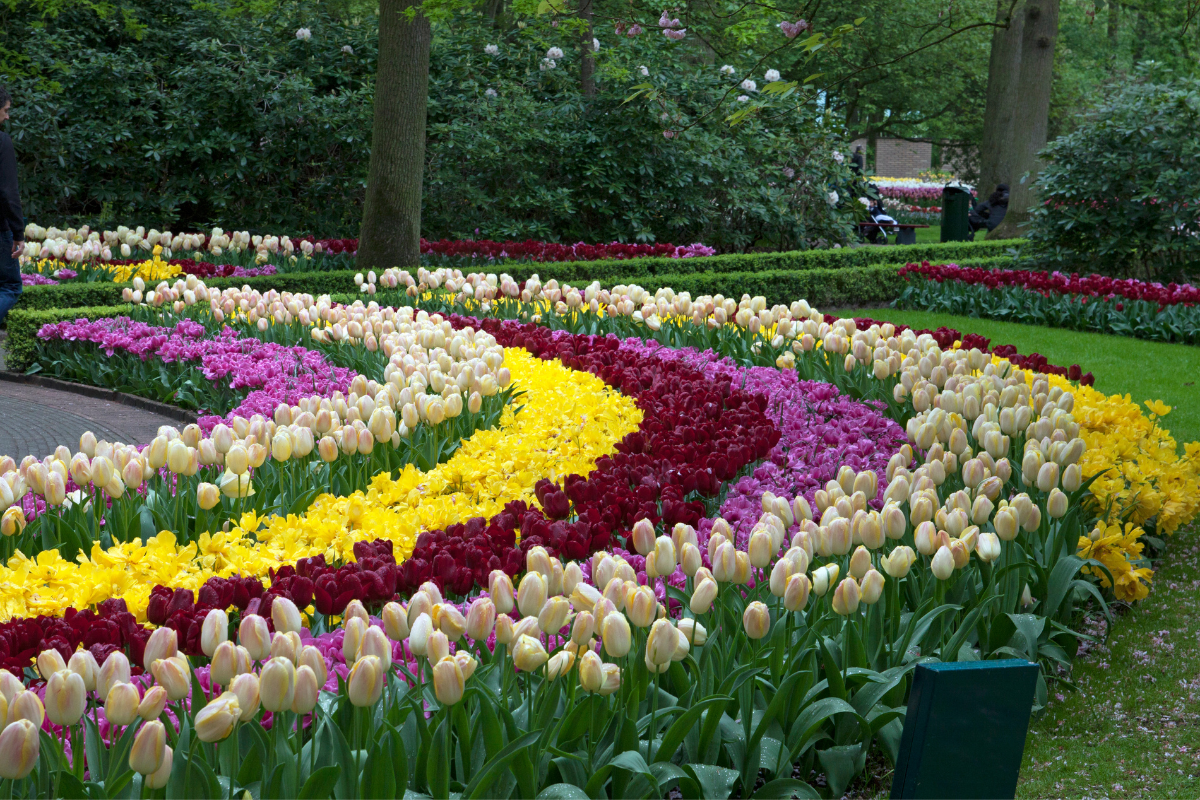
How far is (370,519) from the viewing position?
3.34 metres

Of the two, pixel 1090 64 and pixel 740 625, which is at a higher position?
pixel 1090 64

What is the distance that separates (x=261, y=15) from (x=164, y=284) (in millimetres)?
9755

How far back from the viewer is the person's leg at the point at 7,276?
27.9 feet

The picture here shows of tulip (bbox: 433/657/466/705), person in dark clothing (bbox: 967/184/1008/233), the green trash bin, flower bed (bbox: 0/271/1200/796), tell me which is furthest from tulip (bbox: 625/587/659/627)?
person in dark clothing (bbox: 967/184/1008/233)

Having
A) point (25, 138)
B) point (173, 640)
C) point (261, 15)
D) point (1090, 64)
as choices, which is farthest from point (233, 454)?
point (1090, 64)

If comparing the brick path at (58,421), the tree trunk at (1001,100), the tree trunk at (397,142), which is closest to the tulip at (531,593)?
the brick path at (58,421)

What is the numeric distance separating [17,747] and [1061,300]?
11524mm

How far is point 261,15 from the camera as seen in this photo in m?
16.3

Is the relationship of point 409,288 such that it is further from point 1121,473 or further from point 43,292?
point 1121,473

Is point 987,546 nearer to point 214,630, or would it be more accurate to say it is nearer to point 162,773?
point 214,630

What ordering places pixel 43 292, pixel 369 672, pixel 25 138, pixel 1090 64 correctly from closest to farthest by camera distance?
1. pixel 369 672
2. pixel 43 292
3. pixel 25 138
4. pixel 1090 64

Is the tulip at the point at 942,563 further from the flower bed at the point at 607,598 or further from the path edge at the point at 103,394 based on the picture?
the path edge at the point at 103,394

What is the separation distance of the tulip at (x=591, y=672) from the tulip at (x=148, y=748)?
75 cm

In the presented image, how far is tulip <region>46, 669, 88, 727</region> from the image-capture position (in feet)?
6.15
